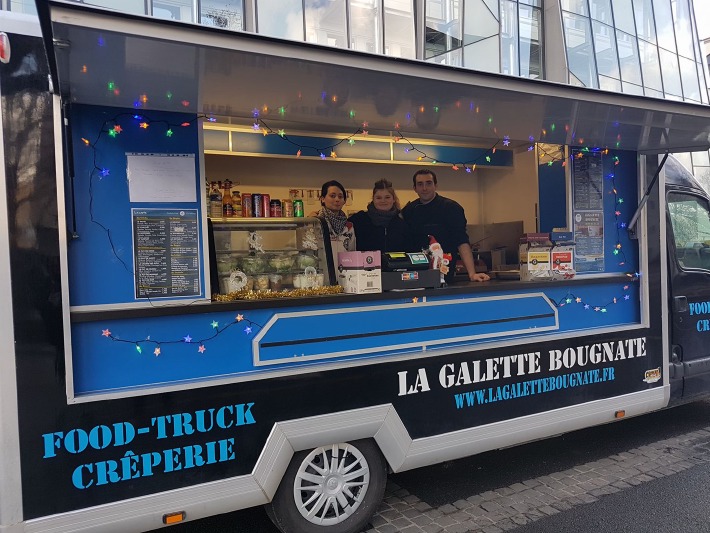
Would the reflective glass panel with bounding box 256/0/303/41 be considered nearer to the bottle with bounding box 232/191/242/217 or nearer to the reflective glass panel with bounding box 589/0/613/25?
the bottle with bounding box 232/191/242/217

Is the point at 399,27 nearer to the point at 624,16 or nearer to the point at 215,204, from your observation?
the point at 624,16

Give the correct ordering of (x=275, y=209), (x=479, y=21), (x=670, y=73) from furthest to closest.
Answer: (x=670, y=73), (x=479, y=21), (x=275, y=209)

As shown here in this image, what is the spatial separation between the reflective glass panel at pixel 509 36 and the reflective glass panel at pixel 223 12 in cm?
825

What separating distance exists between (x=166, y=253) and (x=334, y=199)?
7.59ft

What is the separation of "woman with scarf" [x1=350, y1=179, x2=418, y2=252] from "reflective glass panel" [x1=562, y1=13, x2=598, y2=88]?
1479 centimetres

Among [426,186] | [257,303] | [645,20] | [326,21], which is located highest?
[645,20]

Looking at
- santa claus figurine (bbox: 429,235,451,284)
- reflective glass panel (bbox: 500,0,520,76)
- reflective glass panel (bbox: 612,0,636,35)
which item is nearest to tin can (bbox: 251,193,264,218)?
santa claus figurine (bbox: 429,235,451,284)

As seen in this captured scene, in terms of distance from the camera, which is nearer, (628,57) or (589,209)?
(589,209)

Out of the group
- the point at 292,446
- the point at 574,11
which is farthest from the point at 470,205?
the point at 574,11

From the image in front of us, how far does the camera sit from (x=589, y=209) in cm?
453

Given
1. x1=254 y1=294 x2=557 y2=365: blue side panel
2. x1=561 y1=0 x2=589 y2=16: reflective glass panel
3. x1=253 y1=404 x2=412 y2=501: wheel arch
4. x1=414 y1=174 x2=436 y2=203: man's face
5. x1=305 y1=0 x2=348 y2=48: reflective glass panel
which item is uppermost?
x1=561 y1=0 x2=589 y2=16: reflective glass panel

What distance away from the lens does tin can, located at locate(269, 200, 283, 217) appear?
16.6ft

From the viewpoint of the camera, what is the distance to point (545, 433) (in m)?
3.94

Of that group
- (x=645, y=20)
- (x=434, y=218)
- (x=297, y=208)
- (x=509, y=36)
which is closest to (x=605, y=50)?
(x=645, y=20)
